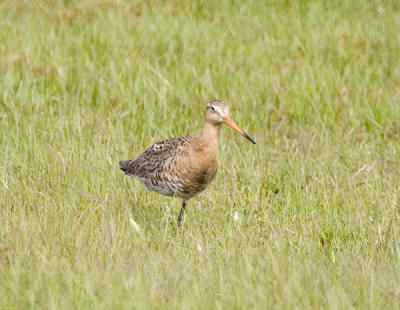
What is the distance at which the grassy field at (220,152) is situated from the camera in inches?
182

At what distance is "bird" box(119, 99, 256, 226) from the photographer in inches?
246

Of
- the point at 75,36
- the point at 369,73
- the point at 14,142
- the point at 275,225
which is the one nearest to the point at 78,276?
the point at 275,225

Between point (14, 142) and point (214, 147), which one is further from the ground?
point (214, 147)

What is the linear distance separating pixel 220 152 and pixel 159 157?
1.51m

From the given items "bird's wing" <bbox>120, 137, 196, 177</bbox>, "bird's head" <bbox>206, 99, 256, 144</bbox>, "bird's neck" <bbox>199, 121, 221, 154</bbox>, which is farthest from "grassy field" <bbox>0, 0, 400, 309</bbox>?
"bird's head" <bbox>206, 99, 256, 144</bbox>

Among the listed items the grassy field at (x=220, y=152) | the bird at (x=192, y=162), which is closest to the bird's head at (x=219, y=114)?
the bird at (x=192, y=162)

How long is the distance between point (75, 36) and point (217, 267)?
7.12 metres

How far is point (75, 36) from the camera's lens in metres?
11.3

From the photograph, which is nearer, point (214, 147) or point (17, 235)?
point (17, 235)

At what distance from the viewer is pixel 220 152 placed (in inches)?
316

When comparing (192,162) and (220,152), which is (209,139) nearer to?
(192,162)

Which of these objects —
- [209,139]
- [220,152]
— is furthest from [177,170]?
[220,152]

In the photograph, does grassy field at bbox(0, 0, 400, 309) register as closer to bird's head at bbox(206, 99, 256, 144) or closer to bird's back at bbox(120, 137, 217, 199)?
bird's back at bbox(120, 137, 217, 199)

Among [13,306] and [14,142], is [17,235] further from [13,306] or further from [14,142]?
[14,142]
